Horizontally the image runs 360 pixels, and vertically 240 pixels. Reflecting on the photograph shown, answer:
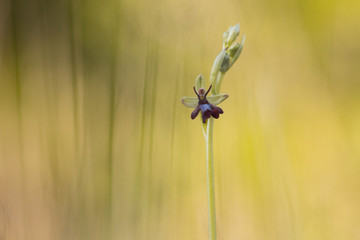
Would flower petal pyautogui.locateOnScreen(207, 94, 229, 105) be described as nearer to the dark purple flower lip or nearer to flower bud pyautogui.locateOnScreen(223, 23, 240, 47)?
the dark purple flower lip

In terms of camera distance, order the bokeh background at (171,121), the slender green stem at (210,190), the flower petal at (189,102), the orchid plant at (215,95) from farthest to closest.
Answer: the bokeh background at (171,121) → the flower petal at (189,102) → the orchid plant at (215,95) → the slender green stem at (210,190)

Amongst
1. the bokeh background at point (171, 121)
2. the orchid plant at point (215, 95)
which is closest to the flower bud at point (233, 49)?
the orchid plant at point (215, 95)

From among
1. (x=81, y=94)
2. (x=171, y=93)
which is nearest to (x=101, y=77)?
(x=81, y=94)

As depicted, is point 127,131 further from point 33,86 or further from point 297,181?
point 297,181

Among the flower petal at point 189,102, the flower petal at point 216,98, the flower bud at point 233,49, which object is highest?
the flower bud at point 233,49

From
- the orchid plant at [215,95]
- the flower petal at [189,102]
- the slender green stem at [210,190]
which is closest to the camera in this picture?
the slender green stem at [210,190]

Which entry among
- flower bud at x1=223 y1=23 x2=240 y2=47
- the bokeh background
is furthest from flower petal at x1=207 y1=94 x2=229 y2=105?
the bokeh background

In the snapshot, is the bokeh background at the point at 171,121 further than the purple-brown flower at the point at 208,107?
Yes

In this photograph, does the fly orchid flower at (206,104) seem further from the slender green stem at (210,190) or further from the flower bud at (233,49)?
the flower bud at (233,49)
